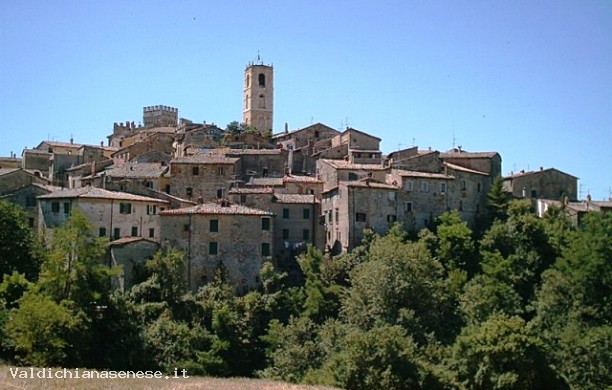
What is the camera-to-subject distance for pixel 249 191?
53000mm

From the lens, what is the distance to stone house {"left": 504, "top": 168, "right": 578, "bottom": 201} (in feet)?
203

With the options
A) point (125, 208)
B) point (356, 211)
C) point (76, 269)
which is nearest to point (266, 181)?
point (356, 211)

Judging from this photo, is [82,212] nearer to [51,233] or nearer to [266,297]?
[51,233]

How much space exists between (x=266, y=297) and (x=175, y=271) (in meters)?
5.49

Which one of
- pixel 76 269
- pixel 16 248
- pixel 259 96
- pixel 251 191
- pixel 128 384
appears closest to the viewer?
pixel 128 384

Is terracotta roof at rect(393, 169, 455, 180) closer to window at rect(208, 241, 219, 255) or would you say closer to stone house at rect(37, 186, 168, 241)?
window at rect(208, 241, 219, 255)

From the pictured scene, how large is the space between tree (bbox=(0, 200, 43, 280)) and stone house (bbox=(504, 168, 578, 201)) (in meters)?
34.0

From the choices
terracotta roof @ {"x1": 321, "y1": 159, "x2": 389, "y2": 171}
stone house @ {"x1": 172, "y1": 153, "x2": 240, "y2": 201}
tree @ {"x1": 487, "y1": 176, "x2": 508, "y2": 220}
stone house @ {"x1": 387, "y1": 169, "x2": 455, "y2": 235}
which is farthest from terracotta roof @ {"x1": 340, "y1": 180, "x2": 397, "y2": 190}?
tree @ {"x1": 487, "y1": 176, "x2": 508, "y2": 220}

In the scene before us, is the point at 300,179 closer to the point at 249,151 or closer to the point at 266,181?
the point at 266,181

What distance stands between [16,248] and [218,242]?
11512mm

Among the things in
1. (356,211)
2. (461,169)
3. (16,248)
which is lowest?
(16,248)

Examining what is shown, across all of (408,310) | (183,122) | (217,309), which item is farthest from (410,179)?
(183,122)

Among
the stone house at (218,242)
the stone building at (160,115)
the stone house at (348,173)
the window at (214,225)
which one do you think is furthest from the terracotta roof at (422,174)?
the stone building at (160,115)

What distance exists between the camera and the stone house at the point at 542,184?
61.9m
